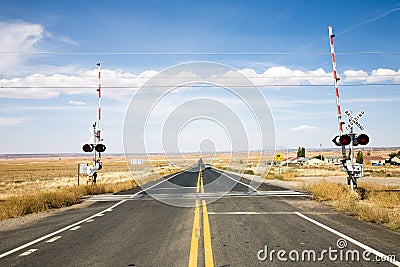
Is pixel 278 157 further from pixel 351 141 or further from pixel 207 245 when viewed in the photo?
pixel 207 245

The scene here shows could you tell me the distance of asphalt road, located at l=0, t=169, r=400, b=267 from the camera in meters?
7.09

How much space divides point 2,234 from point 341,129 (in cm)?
1419

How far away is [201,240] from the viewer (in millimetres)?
8789

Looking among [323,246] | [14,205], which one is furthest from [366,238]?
[14,205]

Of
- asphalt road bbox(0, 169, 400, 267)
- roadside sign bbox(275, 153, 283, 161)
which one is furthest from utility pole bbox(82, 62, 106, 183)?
roadside sign bbox(275, 153, 283, 161)

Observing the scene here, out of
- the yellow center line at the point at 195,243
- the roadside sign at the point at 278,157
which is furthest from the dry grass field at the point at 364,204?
the roadside sign at the point at 278,157

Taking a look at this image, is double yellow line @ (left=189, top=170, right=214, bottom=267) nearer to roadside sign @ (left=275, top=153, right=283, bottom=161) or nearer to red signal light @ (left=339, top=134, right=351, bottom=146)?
red signal light @ (left=339, top=134, right=351, bottom=146)

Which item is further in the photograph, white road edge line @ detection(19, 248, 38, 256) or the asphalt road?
white road edge line @ detection(19, 248, 38, 256)

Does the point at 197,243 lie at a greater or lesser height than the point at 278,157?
lesser

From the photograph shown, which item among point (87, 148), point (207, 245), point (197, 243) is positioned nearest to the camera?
point (207, 245)

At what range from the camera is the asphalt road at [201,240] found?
7.09 meters

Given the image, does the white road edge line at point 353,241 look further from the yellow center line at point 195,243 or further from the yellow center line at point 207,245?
the yellow center line at point 195,243

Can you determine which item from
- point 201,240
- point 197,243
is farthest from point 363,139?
point 197,243

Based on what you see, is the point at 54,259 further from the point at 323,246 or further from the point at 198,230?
the point at 323,246
